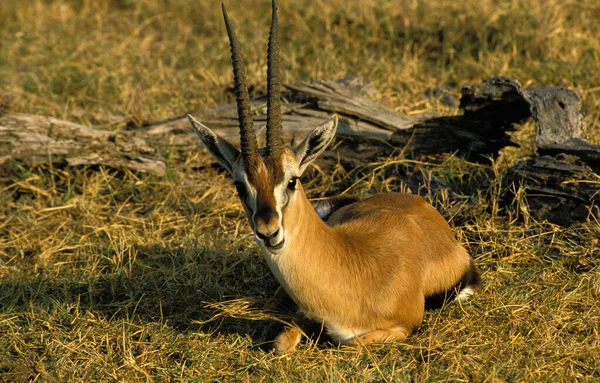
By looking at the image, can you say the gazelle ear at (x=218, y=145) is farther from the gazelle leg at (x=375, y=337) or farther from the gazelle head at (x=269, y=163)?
the gazelle leg at (x=375, y=337)

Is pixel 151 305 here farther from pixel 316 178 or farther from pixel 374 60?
pixel 374 60

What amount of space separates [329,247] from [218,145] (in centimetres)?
97

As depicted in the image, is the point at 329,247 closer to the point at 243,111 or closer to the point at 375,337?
the point at 375,337

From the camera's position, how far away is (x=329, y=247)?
5164 mm

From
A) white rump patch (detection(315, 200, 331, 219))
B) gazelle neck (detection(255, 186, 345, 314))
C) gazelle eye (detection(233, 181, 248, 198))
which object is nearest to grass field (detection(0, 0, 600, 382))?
gazelle neck (detection(255, 186, 345, 314))

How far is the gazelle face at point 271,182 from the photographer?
4570mm

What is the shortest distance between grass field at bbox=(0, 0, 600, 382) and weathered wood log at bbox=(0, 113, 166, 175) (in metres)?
0.17

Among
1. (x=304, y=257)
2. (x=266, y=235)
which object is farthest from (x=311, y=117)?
(x=266, y=235)

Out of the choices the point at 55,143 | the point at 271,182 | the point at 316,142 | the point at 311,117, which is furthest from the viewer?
the point at 311,117

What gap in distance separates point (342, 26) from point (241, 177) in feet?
20.9

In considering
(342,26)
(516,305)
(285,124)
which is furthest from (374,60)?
(516,305)

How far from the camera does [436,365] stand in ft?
16.8

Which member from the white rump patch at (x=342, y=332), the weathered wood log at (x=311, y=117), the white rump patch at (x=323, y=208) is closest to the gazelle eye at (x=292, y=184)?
the white rump patch at (x=342, y=332)

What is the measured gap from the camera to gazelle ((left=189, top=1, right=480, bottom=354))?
479 centimetres
